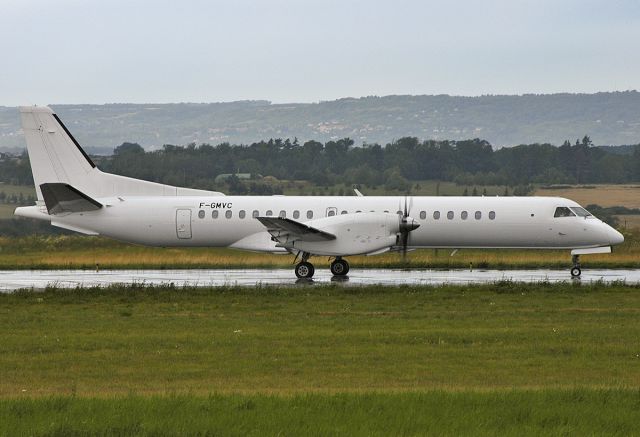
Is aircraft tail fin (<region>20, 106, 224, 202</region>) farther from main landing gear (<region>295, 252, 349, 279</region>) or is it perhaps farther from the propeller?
the propeller

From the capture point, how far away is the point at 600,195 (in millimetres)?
114000

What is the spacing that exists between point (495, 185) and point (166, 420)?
4546 inches

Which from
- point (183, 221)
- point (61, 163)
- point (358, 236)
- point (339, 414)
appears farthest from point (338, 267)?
point (339, 414)

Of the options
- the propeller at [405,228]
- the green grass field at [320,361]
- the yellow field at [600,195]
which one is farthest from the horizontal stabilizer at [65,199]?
the yellow field at [600,195]

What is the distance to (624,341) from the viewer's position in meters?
19.2

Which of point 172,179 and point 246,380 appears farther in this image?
point 172,179

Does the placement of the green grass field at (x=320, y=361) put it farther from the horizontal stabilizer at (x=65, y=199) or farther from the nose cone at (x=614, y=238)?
the horizontal stabilizer at (x=65, y=199)

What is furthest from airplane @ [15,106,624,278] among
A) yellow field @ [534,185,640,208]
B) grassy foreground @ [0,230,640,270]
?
yellow field @ [534,185,640,208]

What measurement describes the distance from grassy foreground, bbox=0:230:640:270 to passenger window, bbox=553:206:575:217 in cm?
515

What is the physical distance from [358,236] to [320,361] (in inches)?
653

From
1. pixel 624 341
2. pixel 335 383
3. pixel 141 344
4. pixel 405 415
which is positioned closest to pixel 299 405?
pixel 405 415

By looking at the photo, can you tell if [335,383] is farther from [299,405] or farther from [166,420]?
[166,420]

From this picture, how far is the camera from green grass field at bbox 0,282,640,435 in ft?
39.1

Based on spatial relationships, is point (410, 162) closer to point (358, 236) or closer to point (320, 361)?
point (358, 236)
